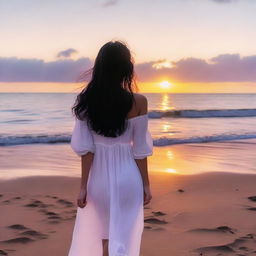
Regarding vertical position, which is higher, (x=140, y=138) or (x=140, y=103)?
(x=140, y=103)

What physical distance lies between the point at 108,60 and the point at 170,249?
92.6 inches

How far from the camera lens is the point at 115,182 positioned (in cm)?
291

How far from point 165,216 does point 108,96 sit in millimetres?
3033

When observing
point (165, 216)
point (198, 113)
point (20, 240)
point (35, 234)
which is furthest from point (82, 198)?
point (198, 113)

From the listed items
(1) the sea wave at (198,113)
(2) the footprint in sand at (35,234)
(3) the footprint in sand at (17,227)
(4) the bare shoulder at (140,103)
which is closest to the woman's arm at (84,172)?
(4) the bare shoulder at (140,103)

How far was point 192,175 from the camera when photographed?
8320mm

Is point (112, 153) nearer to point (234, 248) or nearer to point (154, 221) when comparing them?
point (234, 248)

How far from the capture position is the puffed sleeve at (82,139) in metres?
2.88

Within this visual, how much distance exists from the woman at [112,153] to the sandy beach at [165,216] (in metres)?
1.50

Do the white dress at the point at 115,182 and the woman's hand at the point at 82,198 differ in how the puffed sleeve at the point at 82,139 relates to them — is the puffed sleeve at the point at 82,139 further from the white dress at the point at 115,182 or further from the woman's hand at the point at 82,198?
the woman's hand at the point at 82,198

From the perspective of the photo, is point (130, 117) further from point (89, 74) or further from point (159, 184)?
point (159, 184)

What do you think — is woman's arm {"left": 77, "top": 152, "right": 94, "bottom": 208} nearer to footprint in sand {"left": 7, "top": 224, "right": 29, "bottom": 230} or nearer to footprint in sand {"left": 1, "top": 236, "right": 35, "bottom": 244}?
footprint in sand {"left": 1, "top": 236, "right": 35, "bottom": 244}

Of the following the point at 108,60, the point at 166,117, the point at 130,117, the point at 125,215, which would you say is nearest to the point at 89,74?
the point at 108,60

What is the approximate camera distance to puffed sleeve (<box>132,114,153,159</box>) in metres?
2.91
